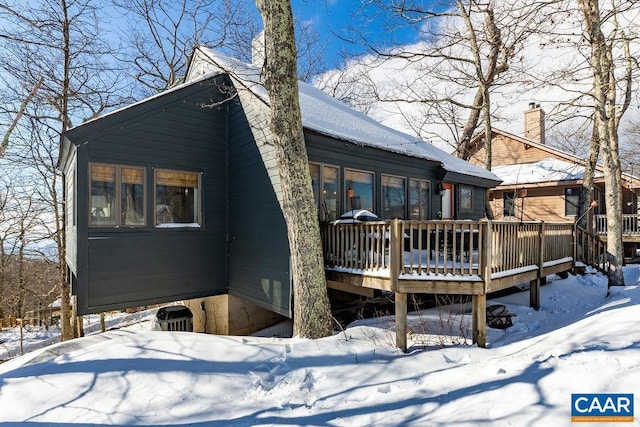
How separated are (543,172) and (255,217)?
16244 millimetres

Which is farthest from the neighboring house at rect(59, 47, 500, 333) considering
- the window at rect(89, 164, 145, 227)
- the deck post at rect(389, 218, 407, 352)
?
the deck post at rect(389, 218, 407, 352)

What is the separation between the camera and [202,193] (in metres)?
7.51

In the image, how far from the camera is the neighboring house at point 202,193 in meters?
6.37

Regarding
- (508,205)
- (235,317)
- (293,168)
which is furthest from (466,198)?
(235,317)

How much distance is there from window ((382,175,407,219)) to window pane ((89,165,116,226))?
20.3 ft

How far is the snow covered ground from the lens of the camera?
10.5 feet

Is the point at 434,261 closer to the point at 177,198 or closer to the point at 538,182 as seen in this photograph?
the point at 177,198

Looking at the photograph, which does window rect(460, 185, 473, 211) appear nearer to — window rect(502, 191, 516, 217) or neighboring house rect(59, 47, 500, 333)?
neighboring house rect(59, 47, 500, 333)

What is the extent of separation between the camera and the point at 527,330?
6309 mm

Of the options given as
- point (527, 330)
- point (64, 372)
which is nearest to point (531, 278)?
point (527, 330)

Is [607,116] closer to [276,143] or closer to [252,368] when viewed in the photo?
[276,143]

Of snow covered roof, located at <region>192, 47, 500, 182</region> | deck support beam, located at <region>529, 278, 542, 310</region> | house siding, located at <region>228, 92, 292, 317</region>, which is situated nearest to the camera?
house siding, located at <region>228, 92, 292, 317</region>

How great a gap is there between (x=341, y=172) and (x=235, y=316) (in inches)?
171

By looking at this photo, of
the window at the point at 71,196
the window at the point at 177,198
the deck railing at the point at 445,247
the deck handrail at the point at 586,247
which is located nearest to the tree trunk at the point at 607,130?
the deck handrail at the point at 586,247
